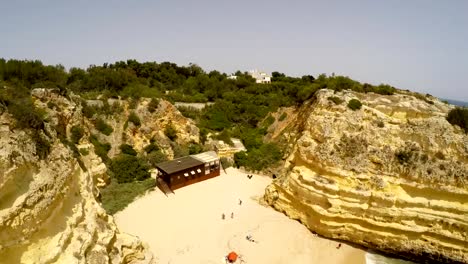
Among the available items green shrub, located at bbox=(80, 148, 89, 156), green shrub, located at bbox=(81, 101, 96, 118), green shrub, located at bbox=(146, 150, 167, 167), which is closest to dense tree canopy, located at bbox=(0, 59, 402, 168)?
green shrub, located at bbox=(81, 101, 96, 118)

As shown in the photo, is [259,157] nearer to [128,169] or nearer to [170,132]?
[170,132]

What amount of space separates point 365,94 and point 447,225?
13.5m

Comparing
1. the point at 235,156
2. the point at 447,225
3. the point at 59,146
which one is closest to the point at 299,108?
the point at 235,156

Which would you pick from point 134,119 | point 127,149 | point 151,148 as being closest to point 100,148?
point 127,149

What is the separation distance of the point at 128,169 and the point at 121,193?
382cm

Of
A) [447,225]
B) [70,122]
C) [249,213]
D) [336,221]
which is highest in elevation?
[70,122]

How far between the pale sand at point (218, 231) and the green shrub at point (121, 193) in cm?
76

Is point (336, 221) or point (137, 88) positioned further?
point (137, 88)

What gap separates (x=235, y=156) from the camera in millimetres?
37031

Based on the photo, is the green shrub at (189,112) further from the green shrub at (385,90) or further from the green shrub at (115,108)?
the green shrub at (385,90)

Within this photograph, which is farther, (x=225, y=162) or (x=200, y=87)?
(x=200, y=87)

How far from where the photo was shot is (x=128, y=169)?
105 feet

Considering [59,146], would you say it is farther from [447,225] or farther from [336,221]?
[447,225]

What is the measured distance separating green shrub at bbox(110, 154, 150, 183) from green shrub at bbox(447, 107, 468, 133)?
2678 cm
